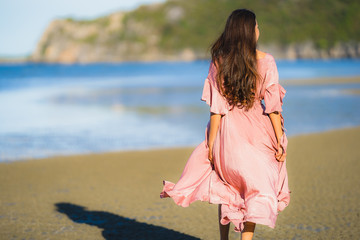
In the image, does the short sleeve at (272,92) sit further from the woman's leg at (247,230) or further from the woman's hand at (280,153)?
the woman's leg at (247,230)

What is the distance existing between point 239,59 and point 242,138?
0.52m

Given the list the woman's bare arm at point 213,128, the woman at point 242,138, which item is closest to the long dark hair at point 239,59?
the woman at point 242,138

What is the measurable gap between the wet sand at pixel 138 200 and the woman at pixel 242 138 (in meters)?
1.47

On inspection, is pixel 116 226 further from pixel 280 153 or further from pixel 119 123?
pixel 119 123

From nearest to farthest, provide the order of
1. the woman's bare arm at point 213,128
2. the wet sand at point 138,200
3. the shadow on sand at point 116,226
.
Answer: the woman's bare arm at point 213,128 → the shadow on sand at point 116,226 → the wet sand at point 138,200

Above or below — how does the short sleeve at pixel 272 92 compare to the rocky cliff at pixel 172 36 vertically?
below

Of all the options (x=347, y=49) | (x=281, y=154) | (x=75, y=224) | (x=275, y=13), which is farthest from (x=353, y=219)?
(x=275, y=13)

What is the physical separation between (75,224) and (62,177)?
2.38m

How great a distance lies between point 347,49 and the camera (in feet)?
389

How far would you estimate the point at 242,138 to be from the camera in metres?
2.83

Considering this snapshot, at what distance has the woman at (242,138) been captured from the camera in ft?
9.16

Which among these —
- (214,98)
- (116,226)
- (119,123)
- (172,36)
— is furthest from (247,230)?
(172,36)

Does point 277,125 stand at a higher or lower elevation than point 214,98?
lower

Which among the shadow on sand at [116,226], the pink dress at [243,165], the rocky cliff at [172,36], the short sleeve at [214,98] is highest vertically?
the rocky cliff at [172,36]
